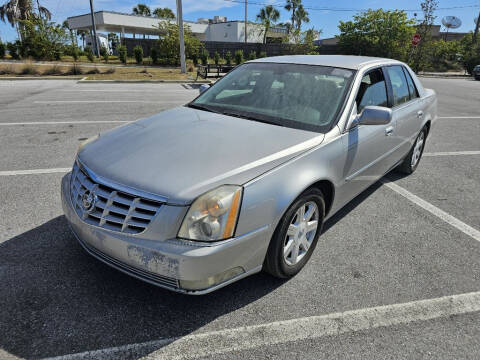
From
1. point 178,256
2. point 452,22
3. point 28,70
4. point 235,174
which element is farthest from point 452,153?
point 452,22

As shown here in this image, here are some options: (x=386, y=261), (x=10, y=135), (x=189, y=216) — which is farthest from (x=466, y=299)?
(x=10, y=135)

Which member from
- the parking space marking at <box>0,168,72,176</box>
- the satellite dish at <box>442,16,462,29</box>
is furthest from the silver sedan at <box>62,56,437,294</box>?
the satellite dish at <box>442,16,462,29</box>

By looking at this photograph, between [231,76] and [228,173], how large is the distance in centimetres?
208

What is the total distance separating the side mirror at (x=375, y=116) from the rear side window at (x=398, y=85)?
1127 millimetres

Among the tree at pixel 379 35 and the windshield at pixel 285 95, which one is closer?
the windshield at pixel 285 95

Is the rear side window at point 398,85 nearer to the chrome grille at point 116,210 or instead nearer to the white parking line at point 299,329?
the white parking line at point 299,329

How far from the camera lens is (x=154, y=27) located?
121ft

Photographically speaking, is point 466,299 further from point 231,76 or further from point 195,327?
point 231,76

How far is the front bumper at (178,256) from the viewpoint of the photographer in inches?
76.7

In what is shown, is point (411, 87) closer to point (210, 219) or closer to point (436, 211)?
point (436, 211)

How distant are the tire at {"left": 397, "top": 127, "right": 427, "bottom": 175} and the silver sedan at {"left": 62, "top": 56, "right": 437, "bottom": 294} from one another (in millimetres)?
1292

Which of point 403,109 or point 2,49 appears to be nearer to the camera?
point 403,109

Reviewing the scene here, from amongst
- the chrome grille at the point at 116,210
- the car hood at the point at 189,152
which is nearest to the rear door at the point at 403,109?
the car hood at the point at 189,152

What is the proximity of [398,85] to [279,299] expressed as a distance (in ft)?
9.96
